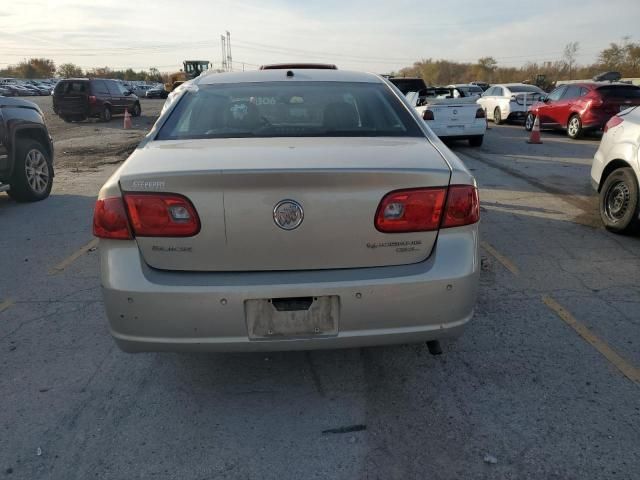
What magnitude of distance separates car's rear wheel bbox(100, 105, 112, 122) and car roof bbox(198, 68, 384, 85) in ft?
69.2

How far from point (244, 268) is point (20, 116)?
6593mm

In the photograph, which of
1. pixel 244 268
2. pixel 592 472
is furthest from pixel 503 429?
pixel 244 268

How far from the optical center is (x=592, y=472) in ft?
7.41

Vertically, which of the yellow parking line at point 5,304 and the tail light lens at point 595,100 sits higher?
the tail light lens at point 595,100

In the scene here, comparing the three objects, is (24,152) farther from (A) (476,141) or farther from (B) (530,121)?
(B) (530,121)

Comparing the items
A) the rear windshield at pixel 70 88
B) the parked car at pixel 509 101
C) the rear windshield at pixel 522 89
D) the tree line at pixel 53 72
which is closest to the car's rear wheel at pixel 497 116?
the parked car at pixel 509 101

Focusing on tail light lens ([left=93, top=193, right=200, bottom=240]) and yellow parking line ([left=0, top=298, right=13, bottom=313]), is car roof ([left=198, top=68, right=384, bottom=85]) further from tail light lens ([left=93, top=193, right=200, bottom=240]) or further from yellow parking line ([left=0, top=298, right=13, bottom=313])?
yellow parking line ([left=0, top=298, right=13, bottom=313])

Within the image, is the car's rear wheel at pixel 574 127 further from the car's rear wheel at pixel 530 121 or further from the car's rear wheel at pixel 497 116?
the car's rear wheel at pixel 497 116

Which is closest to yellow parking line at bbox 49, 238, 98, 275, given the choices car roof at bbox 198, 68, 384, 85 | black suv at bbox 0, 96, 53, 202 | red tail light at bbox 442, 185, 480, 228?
black suv at bbox 0, 96, 53, 202

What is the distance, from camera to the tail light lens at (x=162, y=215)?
7.71 ft

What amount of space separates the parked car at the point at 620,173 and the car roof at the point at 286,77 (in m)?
3.14

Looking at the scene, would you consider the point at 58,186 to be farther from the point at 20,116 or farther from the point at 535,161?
the point at 535,161

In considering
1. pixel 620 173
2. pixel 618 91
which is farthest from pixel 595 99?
pixel 620 173

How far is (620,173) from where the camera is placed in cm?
558
